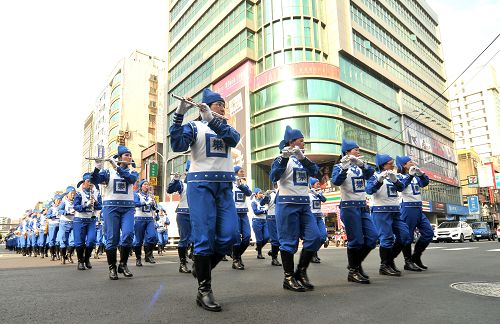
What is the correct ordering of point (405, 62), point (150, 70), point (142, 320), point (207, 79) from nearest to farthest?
point (142, 320) < point (207, 79) < point (405, 62) < point (150, 70)

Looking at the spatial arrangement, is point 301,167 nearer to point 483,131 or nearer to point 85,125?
point 85,125

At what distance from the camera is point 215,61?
47500 mm

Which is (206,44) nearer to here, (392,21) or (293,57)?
→ (293,57)

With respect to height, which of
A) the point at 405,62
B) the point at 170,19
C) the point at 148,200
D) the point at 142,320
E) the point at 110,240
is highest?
the point at 170,19

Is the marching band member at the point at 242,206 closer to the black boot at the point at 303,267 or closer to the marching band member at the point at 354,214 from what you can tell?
the marching band member at the point at 354,214

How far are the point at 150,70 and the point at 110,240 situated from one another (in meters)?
68.0

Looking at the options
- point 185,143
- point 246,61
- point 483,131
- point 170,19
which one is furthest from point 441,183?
point 483,131

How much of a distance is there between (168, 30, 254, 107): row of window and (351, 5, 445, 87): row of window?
1326 cm

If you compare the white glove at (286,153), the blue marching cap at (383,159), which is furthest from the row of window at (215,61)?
the white glove at (286,153)

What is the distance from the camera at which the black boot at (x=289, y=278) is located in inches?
199

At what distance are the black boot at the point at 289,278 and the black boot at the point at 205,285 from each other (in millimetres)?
1328

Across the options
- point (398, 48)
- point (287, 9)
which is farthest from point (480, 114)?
point (287, 9)

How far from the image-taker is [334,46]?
41250 millimetres

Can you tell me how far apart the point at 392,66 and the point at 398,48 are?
4448 millimetres
